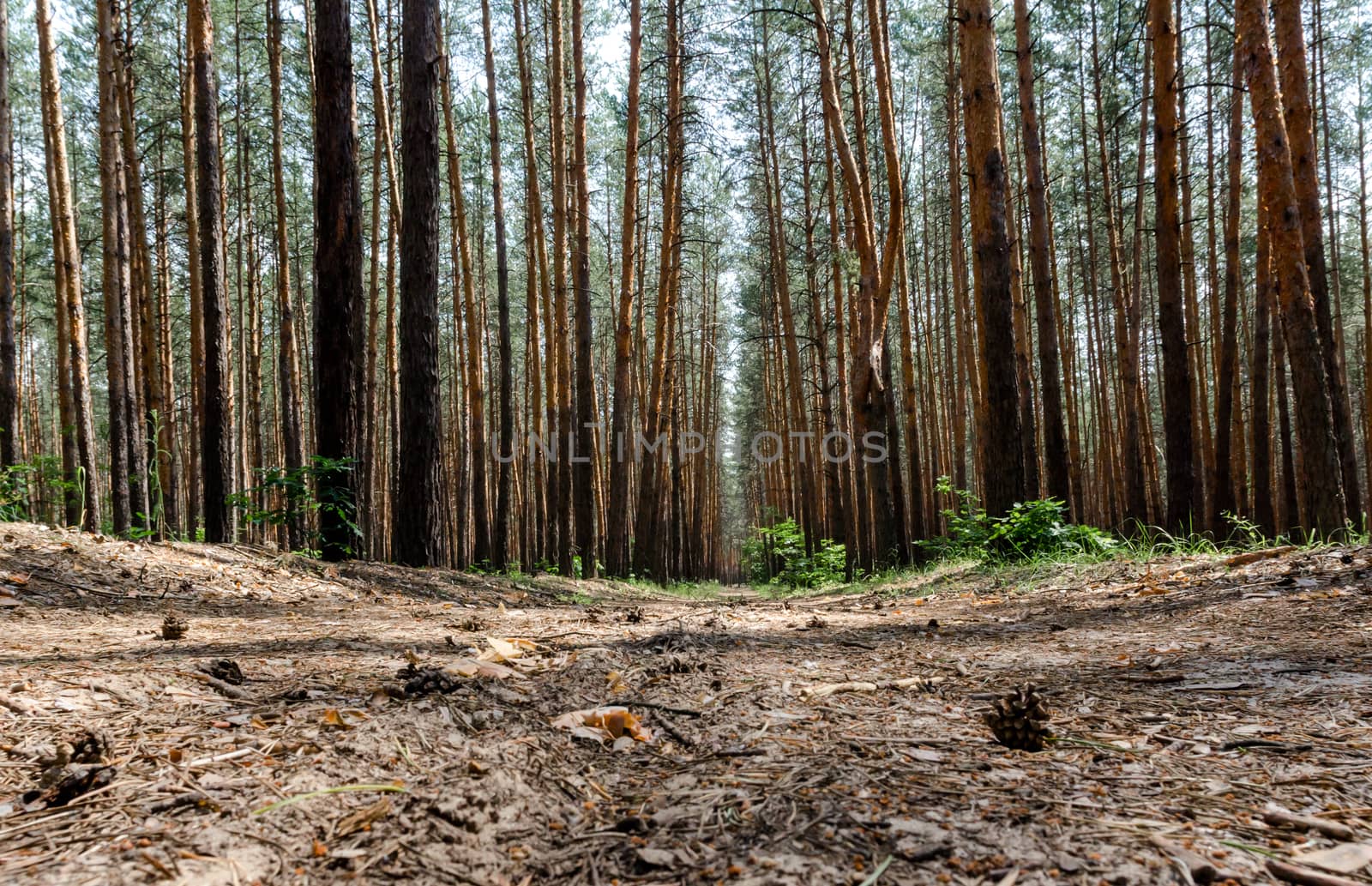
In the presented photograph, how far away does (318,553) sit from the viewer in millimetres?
6410

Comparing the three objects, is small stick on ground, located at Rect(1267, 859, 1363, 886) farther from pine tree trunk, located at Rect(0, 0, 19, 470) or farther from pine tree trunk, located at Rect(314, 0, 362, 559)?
pine tree trunk, located at Rect(0, 0, 19, 470)

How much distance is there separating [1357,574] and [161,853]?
471 centimetres

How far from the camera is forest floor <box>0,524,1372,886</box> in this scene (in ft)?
3.96

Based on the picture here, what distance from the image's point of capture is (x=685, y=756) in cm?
180

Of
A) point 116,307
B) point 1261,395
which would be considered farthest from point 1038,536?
point 116,307

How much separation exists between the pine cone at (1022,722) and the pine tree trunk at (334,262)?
5.56 metres

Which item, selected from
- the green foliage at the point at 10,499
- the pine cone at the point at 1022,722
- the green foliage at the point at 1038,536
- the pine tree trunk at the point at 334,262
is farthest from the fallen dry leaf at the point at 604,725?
the green foliage at the point at 10,499

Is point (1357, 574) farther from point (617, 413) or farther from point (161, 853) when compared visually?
point (617, 413)

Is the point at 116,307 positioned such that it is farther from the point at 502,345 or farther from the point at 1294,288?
the point at 1294,288

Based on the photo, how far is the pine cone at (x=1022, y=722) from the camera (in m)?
1.75

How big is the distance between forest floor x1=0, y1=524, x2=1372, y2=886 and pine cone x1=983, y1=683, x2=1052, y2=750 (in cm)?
5

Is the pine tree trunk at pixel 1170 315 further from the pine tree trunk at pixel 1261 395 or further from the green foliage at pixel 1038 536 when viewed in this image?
the pine tree trunk at pixel 1261 395

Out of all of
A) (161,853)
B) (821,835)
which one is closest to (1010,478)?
(821,835)

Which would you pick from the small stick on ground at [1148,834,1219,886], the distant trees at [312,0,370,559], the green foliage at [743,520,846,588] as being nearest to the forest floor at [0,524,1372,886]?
the small stick on ground at [1148,834,1219,886]
